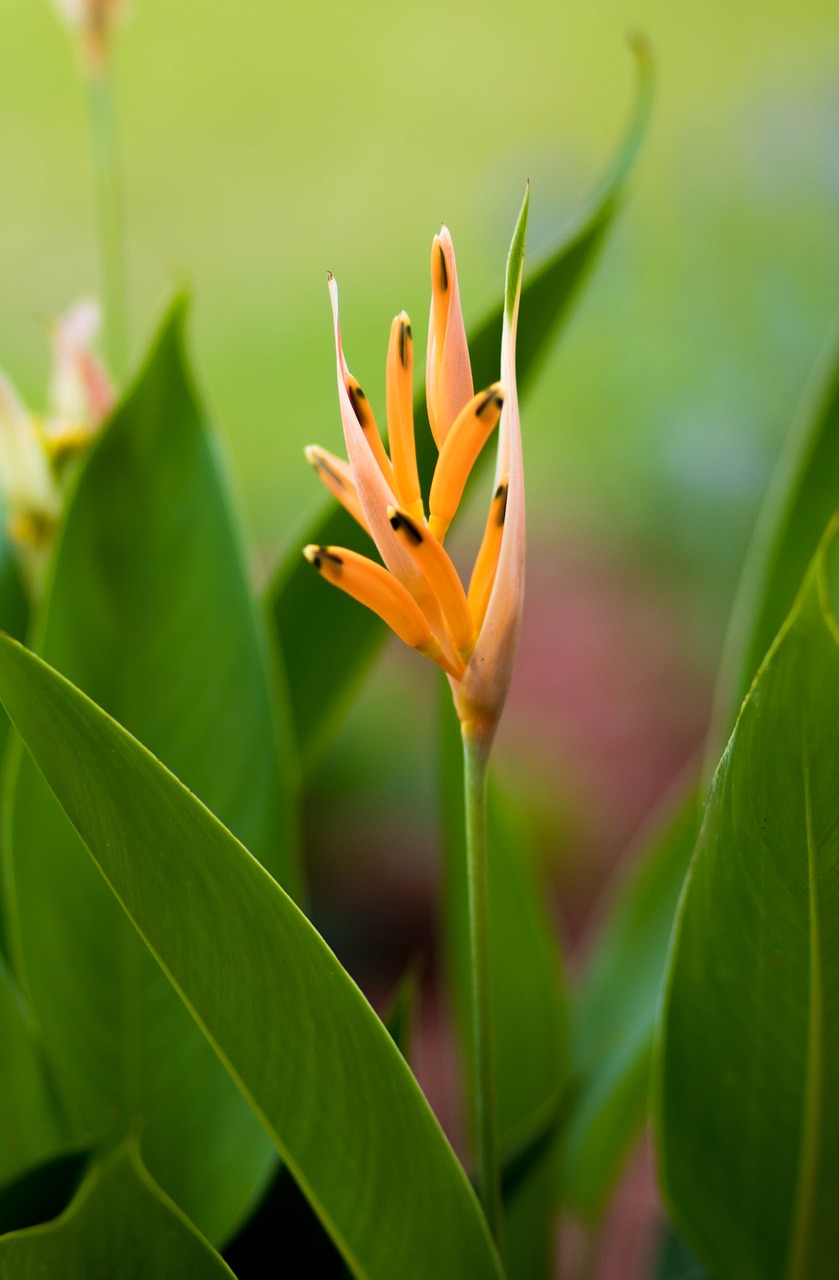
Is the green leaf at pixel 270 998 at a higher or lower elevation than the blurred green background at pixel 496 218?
lower

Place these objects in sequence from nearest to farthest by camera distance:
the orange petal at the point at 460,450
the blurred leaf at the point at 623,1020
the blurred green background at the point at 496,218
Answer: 1. the orange petal at the point at 460,450
2. the blurred leaf at the point at 623,1020
3. the blurred green background at the point at 496,218

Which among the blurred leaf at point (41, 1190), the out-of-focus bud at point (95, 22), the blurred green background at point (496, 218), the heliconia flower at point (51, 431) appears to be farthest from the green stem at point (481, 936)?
the blurred green background at point (496, 218)

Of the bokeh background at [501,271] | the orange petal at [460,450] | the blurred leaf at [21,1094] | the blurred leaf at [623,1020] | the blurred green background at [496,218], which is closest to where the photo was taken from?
the orange petal at [460,450]

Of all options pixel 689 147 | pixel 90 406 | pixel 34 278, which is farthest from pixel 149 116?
pixel 90 406

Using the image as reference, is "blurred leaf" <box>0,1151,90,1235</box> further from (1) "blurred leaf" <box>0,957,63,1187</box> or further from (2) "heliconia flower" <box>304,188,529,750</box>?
(2) "heliconia flower" <box>304,188,529,750</box>

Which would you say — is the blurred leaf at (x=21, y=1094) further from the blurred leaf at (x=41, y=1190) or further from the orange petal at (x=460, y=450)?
the orange petal at (x=460, y=450)

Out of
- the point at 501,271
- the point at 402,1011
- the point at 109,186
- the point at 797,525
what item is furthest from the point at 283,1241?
the point at 501,271

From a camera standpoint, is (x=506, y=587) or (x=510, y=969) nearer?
(x=506, y=587)

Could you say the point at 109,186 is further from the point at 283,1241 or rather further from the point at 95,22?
the point at 283,1241
